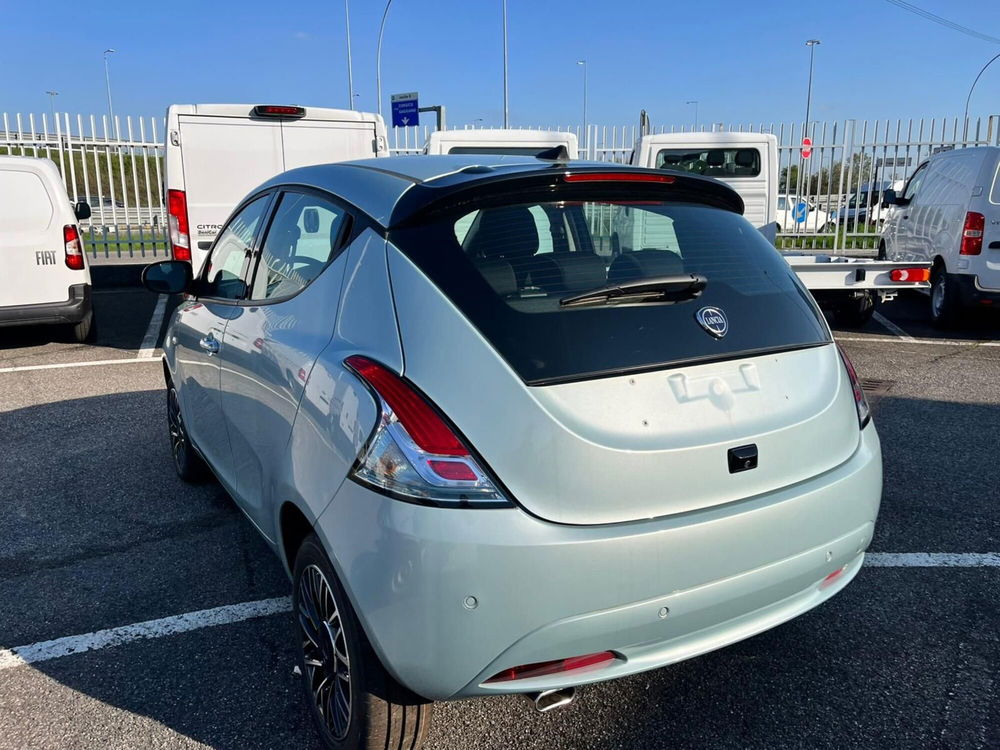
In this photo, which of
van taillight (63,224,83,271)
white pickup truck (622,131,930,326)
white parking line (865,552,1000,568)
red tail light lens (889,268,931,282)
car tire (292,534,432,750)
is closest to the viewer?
car tire (292,534,432,750)

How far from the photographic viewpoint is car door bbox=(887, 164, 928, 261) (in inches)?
398

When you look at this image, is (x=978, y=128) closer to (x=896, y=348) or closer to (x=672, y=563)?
(x=896, y=348)

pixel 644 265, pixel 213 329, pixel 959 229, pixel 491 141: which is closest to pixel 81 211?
pixel 491 141

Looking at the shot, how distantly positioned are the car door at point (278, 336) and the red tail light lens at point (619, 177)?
2.24 feet

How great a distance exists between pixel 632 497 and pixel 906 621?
171 cm

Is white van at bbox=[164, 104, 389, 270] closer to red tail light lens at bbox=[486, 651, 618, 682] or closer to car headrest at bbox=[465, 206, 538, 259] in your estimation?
car headrest at bbox=[465, 206, 538, 259]

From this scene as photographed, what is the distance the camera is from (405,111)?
17.1 meters

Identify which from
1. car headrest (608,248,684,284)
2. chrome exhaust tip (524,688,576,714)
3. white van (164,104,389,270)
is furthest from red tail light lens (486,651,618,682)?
white van (164,104,389,270)

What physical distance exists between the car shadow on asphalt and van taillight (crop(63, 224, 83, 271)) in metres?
4.62

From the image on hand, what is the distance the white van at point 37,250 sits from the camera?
809 centimetres

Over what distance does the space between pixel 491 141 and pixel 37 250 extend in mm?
4953

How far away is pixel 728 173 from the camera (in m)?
10.2

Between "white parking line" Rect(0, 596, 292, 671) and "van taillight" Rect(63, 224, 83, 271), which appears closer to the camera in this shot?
"white parking line" Rect(0, 596, 292, 671)

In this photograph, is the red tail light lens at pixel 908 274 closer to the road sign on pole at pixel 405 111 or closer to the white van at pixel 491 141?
the white van at pixel 491 141
